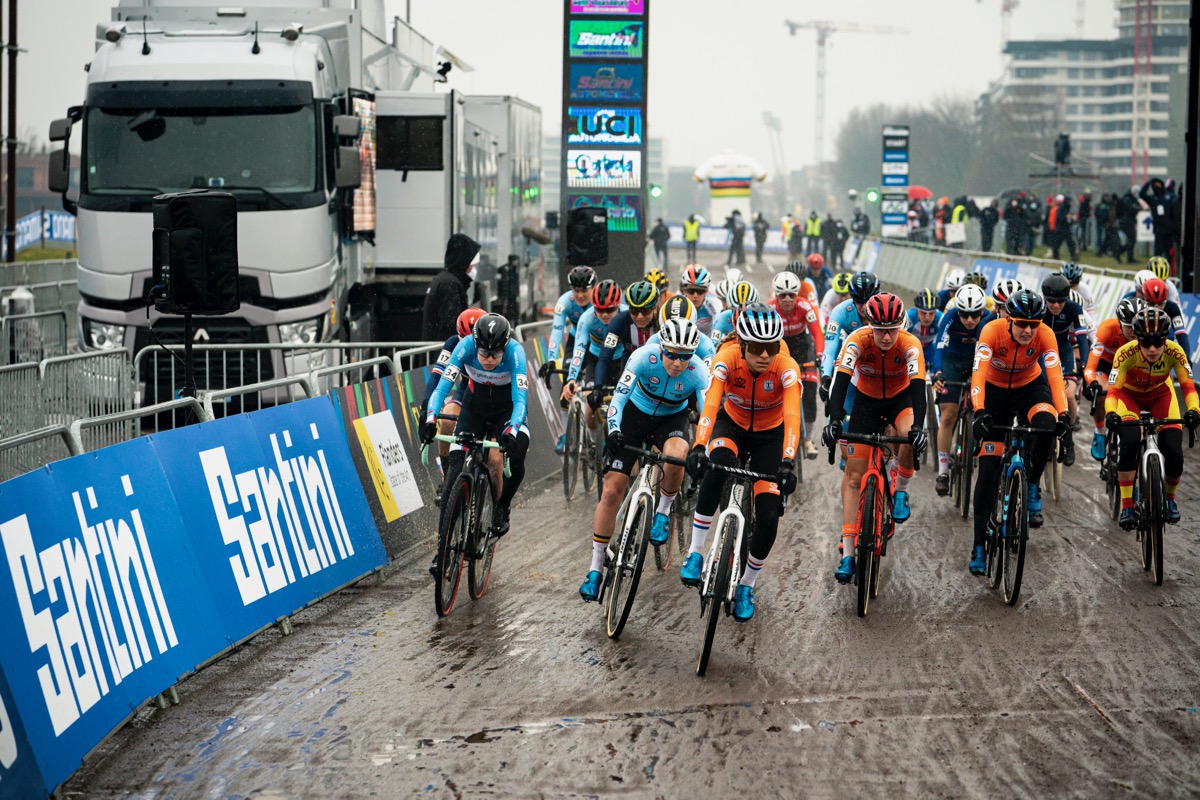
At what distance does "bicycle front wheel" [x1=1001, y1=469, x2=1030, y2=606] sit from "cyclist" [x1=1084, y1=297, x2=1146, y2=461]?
223 cm

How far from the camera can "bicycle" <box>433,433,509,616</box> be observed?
9.09m

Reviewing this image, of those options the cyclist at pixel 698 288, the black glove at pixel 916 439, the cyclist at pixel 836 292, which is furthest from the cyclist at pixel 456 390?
the cyclist at pixel 836 292

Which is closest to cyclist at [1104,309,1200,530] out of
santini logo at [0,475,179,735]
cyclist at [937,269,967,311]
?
cyclist at [937,269,967,311]

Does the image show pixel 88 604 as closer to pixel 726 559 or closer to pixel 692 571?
pixel 726 559

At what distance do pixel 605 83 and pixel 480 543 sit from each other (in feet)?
50.6

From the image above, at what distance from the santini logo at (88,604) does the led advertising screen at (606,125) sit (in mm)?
17493

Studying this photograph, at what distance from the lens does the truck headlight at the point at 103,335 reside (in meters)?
15.8

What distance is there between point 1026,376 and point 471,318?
4021mm

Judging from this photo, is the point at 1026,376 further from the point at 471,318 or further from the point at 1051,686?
the point at 471,318

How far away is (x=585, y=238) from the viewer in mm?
18750

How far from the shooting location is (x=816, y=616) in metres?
9.10

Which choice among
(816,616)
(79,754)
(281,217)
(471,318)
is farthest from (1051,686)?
(281,217)

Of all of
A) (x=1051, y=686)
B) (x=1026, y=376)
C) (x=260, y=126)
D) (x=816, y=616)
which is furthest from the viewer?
(x=260, y=126)

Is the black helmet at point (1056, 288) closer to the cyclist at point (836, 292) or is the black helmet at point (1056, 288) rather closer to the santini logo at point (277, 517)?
the cyclist at point (836, 292)
